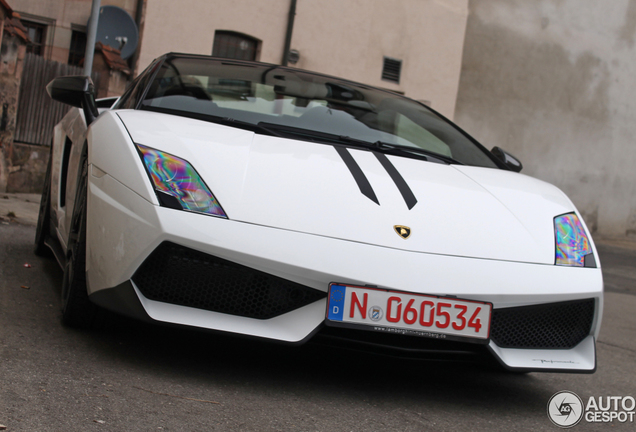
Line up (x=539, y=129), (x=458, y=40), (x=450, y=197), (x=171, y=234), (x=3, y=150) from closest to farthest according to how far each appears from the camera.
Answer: (x=171, y=234), (x=450, y=197), (x=3, y=150), (x=458, y=40), (x=539, y=129)

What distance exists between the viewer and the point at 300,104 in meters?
3.35

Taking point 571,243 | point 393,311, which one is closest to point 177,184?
point 393,311

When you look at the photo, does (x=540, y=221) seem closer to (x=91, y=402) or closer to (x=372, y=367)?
(x=372, y=367)

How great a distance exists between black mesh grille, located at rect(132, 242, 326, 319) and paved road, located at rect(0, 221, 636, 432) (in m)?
0.18

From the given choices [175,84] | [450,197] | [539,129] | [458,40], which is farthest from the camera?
[539,129]

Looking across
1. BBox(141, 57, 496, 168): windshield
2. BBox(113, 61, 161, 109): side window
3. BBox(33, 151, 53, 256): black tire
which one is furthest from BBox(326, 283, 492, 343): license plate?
BBox(33, 151, 53, 256): black tire

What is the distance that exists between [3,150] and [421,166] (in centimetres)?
631

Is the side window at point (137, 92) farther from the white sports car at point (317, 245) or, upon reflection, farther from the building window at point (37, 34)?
the building window at point (37, 34)

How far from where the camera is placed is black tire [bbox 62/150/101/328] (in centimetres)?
253

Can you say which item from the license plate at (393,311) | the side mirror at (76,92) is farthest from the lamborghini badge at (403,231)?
the side mirror at (76,92)

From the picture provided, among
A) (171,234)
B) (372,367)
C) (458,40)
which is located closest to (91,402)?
(171,234)

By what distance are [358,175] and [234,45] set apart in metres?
10.7

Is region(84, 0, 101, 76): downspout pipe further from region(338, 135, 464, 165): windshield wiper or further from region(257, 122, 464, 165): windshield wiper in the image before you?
region(338, 135, 464, 165): windshield wiper

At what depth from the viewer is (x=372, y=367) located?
2.84 m
